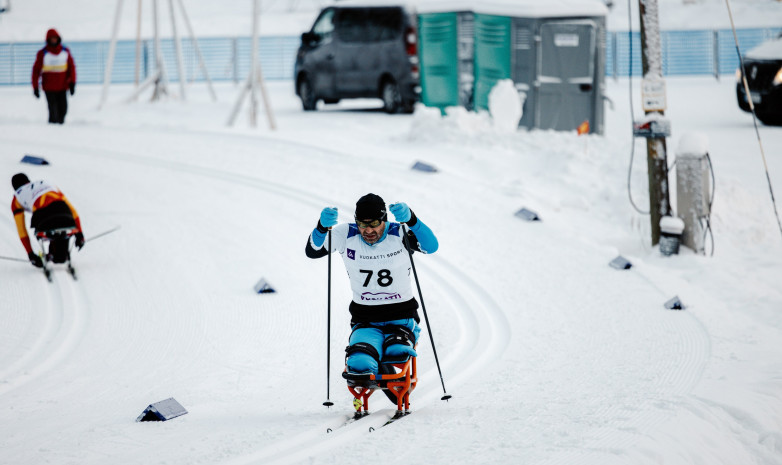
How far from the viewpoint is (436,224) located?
10992mm

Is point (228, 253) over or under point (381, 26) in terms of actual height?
under

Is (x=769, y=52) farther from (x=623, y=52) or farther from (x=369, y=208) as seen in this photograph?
(x=369, y=208)

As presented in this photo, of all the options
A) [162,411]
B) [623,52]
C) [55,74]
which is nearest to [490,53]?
[55,74]

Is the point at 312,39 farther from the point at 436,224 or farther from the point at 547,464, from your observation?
the point at 547,464

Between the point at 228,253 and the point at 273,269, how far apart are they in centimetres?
70

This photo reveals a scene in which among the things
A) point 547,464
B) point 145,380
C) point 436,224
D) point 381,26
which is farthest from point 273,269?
point 381,26

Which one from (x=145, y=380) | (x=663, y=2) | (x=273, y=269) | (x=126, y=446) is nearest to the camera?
(x=126, y=446)

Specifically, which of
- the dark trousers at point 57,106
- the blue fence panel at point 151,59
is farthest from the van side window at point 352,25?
the blue fence panel at point 151,59

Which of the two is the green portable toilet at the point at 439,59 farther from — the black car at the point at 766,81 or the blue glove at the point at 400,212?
the blue glove at the point at 400,212

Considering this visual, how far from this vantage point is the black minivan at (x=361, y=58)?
60.7 ft

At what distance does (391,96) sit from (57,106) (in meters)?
6.42

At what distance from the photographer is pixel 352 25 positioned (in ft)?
63.7

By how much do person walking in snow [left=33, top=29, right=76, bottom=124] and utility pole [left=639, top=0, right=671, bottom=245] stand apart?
9.66m

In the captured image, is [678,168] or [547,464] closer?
[547,464]
